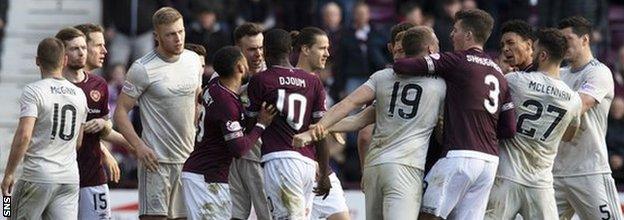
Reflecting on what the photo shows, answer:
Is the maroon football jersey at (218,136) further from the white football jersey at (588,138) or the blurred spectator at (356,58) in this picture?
the blurred spectator at (356,58)

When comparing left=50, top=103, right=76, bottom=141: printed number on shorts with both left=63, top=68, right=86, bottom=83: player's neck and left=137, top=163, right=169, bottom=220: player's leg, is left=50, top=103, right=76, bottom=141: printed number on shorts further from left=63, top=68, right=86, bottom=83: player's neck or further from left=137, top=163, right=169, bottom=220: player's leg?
left=137, top=163, right=169, bottom=220: player's leg

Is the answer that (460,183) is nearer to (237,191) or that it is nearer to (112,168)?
(237,191)

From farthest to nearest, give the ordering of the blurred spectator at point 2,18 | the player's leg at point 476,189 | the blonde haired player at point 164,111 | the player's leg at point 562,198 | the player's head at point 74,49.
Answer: the blurred spectator at point 2,18
the blonde haired player at point 164,111
the player's leg at point 562,198
the player's head at point 74,49
the player's leg at point 476,189

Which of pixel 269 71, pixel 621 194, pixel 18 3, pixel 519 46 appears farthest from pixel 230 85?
pixel 18 3

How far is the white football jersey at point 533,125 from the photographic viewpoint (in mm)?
14953

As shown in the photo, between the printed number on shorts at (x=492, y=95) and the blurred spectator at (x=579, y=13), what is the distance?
33.5 feet

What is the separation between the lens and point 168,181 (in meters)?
16.7

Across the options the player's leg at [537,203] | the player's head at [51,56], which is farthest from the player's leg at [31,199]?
the player's leg at [537,203]

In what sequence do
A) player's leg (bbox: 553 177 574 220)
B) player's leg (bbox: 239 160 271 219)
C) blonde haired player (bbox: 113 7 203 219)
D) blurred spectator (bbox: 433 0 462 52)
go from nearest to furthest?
player's leg (bbox: 239 160 271 219) → player's leg (bbox: 553 177 574 220) → blonde haired player (bbox: 113 7 203 219) → blurred spectator (bbox: 433 0 462 52)

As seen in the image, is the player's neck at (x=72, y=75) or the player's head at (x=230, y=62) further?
the player's neck at (x=72, y=75)

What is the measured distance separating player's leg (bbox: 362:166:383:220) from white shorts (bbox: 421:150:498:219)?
37cm

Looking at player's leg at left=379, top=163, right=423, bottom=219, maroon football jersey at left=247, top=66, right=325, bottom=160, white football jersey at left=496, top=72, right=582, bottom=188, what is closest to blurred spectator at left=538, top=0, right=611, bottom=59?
white football jersey at left=496, top=72, right=582, bottom=188

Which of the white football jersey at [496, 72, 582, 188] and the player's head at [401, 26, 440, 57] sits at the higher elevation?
the player's head at [401, 26, 440, 57]

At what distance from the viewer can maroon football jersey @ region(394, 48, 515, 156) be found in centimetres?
1446
